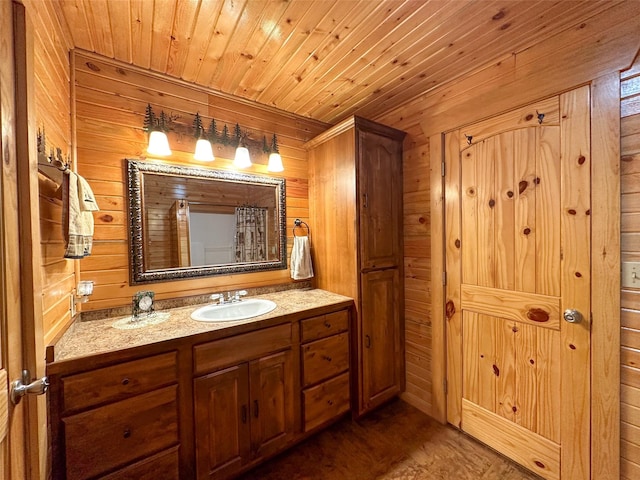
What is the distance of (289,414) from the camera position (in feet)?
5.38

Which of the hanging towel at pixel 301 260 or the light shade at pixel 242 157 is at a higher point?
the light shade at pixel 242 157

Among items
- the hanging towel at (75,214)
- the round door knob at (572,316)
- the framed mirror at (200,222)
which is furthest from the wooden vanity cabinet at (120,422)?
the round door knob at (572,316)

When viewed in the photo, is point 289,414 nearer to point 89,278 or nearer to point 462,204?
point 89,278

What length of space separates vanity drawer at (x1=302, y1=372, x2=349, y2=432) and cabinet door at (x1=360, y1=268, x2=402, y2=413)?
0.15m

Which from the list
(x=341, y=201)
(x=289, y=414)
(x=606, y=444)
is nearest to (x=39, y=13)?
(x=341, y=201)

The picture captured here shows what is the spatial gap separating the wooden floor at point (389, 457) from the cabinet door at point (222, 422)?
0.23 meters

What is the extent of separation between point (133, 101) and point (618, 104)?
2592 millimetres

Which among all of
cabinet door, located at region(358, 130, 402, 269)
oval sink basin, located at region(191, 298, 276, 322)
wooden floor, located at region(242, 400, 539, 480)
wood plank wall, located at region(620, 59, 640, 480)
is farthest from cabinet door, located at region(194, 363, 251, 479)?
wood plank wall, located at region(620, 59, 640, 480)

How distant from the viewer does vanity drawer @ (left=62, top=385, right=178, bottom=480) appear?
1.08m

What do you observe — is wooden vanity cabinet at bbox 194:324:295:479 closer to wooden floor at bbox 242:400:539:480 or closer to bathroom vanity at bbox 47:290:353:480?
bathroom vanity at bbox 47:290:353:480

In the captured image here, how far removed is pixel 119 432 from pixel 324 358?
1.10 m

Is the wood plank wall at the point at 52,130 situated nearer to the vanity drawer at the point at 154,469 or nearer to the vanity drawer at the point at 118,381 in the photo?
the vanity drawer at the point at 118,381

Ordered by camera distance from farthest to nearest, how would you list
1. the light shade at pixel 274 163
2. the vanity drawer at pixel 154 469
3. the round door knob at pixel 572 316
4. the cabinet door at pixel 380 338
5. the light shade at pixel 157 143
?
the light shade at pixel 274 163 < the cabinet door at pixel 380 338 < the light shade at pixel 157 143 < the round door knob at pixel 572 316 < the vanity drawer at pixel 154 469

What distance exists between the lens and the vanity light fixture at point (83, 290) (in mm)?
1412
